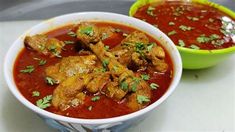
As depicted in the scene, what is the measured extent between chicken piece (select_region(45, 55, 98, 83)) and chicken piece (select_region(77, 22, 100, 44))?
8 cm

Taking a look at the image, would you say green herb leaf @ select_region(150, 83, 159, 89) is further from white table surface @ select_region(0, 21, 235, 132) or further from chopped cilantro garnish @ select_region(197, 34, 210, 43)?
chopped cilantro garnish @ select_region(197, 34, 210, 43)

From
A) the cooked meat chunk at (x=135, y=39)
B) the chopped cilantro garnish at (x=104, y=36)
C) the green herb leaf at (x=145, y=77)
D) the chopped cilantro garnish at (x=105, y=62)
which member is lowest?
the green herb leaf at (x=145, y=77)

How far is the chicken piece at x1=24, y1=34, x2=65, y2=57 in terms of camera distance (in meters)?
1.30

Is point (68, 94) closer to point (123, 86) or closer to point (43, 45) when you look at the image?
point (123, 86)

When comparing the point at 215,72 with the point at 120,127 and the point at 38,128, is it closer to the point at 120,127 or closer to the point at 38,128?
the point at 120,127

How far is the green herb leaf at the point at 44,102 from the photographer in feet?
3.63

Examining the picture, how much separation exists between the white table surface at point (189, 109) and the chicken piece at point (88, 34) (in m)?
0.33

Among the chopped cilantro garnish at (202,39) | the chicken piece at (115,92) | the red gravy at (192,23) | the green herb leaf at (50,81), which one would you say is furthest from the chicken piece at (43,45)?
the chopped cilantro garnish at (202,39)

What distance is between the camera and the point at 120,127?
1127mm

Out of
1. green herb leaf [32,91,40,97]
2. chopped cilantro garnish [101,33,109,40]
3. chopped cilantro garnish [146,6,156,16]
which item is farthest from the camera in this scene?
chopped cilantro garnish [146,6,156,16]

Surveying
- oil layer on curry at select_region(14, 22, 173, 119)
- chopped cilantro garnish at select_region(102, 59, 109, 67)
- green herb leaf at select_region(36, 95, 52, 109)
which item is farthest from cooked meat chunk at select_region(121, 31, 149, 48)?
green herb leaf at select_region(36, 95, 52, 109)

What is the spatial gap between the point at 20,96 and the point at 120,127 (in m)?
0.31

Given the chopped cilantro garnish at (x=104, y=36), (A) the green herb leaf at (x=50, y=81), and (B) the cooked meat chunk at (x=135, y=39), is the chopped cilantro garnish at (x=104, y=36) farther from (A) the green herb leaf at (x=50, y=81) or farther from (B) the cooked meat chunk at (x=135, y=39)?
(A) the green herb leaf at (x=50, y=81)

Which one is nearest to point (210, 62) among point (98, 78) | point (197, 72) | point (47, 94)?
point (197, 72)
